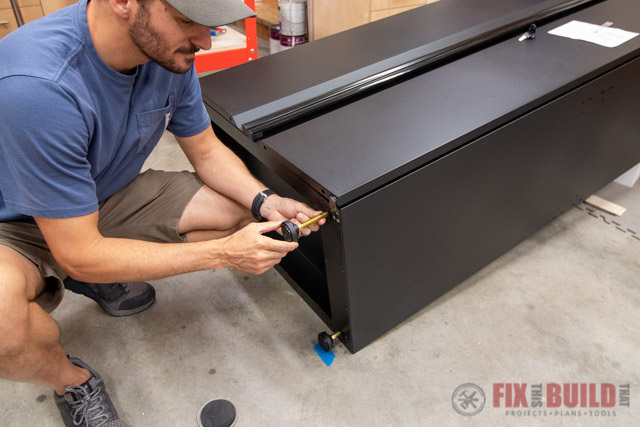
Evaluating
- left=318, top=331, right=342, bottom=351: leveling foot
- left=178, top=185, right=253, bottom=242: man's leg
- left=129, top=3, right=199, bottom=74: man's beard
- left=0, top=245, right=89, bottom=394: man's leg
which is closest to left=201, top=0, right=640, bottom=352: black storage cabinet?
left=318, top=331, right=342, bottom=351: leveling foot

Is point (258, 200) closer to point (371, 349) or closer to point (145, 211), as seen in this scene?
point (145, 211)

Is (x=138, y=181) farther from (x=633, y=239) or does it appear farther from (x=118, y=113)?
(x=633, y=239)

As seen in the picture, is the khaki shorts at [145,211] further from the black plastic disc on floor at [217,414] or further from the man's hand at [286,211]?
the black plastic disc on floor at [217,414]

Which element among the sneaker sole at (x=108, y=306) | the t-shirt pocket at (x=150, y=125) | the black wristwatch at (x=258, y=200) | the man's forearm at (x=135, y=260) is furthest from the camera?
the sneaker sole at (x=108, y=306)

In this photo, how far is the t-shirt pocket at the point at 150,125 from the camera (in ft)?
3.11

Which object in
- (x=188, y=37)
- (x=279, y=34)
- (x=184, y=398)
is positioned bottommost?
(x=184, y=398)

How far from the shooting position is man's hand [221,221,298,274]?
2.88ft

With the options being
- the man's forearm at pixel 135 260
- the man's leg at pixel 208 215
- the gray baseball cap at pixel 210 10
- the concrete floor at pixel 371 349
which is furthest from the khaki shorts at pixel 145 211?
the gray baseball cap at pixel 210 10

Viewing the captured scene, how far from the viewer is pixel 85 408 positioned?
38.9 inches

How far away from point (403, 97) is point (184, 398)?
2.70 ft

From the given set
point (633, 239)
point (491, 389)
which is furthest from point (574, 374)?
point (633, 239)

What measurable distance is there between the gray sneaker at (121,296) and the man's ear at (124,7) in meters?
0.69

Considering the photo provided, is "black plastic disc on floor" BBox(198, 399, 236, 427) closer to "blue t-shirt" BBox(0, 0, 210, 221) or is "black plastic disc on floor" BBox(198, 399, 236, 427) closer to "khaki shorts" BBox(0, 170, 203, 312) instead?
"khaki shorts" BBox(0, 170, 203, 312)

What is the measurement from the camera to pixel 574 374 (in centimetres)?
108
